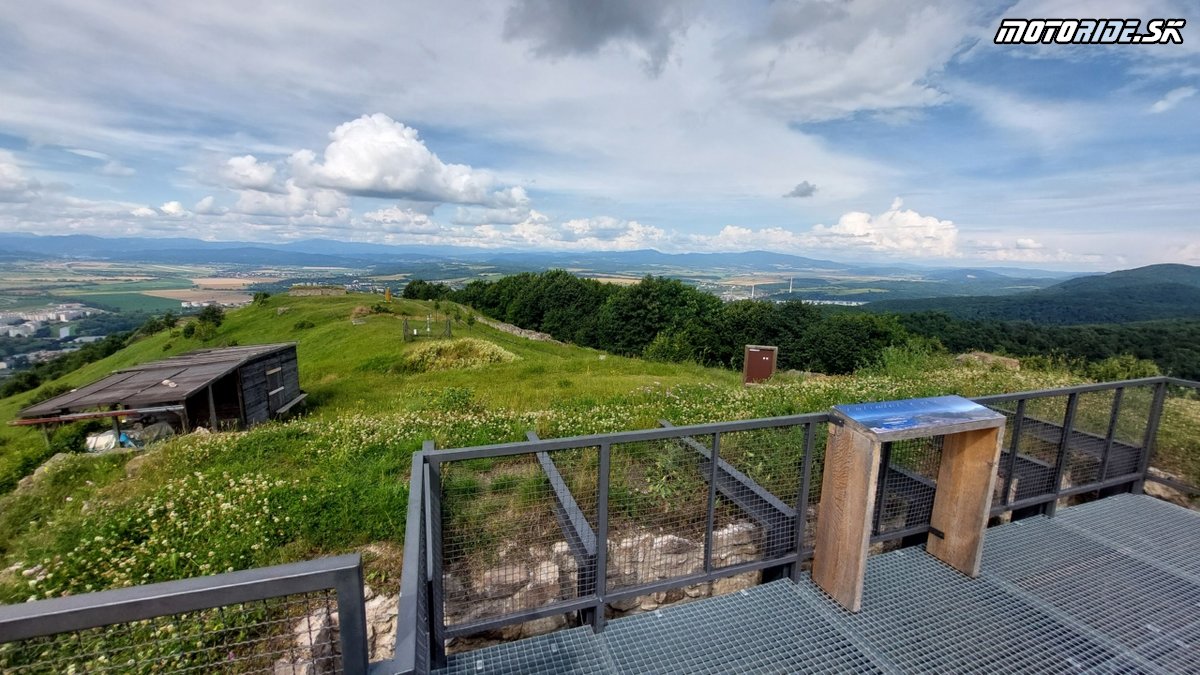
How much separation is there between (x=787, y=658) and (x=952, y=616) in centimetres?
145

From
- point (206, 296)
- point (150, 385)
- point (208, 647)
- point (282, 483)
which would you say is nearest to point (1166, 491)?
point (208, 647)

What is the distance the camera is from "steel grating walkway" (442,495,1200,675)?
3.38 meters

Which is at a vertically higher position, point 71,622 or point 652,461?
point 71,622

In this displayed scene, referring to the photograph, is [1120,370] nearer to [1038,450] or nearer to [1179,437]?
[1179,437]

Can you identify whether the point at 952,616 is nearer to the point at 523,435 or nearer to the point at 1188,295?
the point at 523,435

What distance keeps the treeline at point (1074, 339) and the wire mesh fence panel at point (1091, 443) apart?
35727 millimetres

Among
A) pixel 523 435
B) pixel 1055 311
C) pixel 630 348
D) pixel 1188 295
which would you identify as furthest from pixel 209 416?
pixel 1188 295

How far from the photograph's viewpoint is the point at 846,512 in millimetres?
3840

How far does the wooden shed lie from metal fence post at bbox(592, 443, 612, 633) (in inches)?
413

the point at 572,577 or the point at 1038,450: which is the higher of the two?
the point at 1038,450

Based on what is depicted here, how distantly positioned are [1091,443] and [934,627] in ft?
12.4

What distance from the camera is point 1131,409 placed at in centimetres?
579

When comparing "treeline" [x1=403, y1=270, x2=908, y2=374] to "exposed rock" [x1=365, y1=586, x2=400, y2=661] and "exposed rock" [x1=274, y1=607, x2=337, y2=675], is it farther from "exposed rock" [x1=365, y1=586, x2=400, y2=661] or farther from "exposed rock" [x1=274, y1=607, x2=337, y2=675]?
"exposed rock" [x1=274, y1=607, x2=337, y2=675]

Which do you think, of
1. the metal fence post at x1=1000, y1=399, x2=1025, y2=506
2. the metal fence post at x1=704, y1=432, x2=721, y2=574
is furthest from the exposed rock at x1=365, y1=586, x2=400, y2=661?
the metal fence post at x1=1000, y1=399, x2=1025, y2=506
